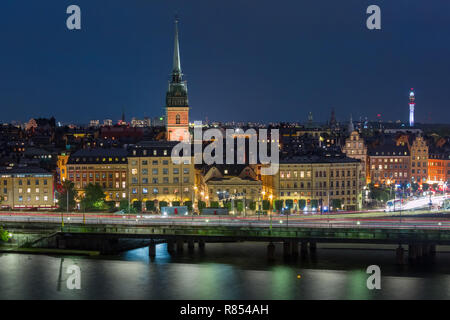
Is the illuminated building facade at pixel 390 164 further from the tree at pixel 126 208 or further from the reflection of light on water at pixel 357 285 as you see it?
the reflection of light on water at pixel 357 285

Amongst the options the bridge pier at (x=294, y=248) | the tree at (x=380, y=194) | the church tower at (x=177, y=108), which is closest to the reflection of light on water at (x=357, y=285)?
the bridge pier at (x=294, y=248)

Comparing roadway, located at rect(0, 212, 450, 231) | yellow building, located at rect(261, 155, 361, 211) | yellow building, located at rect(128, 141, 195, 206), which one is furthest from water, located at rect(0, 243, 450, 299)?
yellow building, located at rect(128, 141, 195, 206)

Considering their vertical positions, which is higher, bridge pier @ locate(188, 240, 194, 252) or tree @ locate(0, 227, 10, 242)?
tree @ locate(0, 227, 10, 242)

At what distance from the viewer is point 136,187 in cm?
6272

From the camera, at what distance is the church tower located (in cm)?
7644

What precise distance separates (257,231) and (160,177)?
67.5 feet

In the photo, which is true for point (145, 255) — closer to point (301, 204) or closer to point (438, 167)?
point (301, 204)

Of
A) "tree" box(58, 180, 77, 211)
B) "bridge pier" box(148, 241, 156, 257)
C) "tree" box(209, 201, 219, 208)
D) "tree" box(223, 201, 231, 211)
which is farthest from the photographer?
"tree" box(58, 180, 77, 211)

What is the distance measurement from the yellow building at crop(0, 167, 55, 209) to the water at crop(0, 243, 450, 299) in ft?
59.0

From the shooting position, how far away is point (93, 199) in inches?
2322

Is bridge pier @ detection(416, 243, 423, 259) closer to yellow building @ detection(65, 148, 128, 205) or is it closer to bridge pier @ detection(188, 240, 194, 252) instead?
bridge pier @ detection(188, 240, 194, 252)
